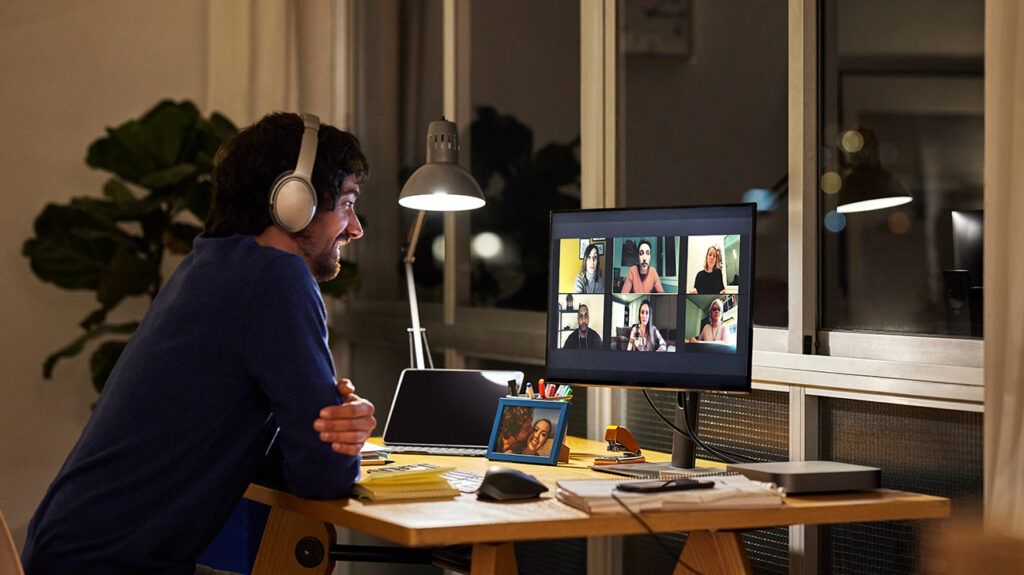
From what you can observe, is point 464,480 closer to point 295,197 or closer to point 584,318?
point 584,318

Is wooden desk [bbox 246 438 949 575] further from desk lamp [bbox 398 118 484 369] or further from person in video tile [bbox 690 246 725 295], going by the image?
desk lamp [bbox 398 118 484 369]

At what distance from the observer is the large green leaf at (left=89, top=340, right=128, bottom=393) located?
3.66 meters

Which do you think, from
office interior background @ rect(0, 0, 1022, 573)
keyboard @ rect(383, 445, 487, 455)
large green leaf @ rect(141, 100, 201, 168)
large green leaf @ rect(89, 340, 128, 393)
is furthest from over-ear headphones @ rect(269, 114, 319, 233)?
large green leaf @ rect(89, 340, 128, 393)

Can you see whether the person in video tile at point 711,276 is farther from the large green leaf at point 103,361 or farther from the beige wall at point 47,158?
the beige wall at point 47,158

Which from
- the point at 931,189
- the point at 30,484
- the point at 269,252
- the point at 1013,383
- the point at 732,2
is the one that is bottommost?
the point at 30,484

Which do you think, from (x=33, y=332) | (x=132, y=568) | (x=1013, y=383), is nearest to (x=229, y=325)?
(x=132, y=568)

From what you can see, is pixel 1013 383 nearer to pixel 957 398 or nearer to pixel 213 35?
pixel 957 398

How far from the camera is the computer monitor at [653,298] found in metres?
2.09

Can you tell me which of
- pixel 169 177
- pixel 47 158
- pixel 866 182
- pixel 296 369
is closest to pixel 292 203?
pixel 296 369

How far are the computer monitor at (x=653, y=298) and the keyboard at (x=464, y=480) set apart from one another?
0.31m

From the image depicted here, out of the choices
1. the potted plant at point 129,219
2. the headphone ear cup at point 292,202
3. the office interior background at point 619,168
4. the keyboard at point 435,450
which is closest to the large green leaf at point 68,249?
the potted plant at point 129,219

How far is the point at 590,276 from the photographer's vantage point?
7.54 feet

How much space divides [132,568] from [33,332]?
2.64 m

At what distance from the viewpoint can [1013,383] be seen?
1.75 m
